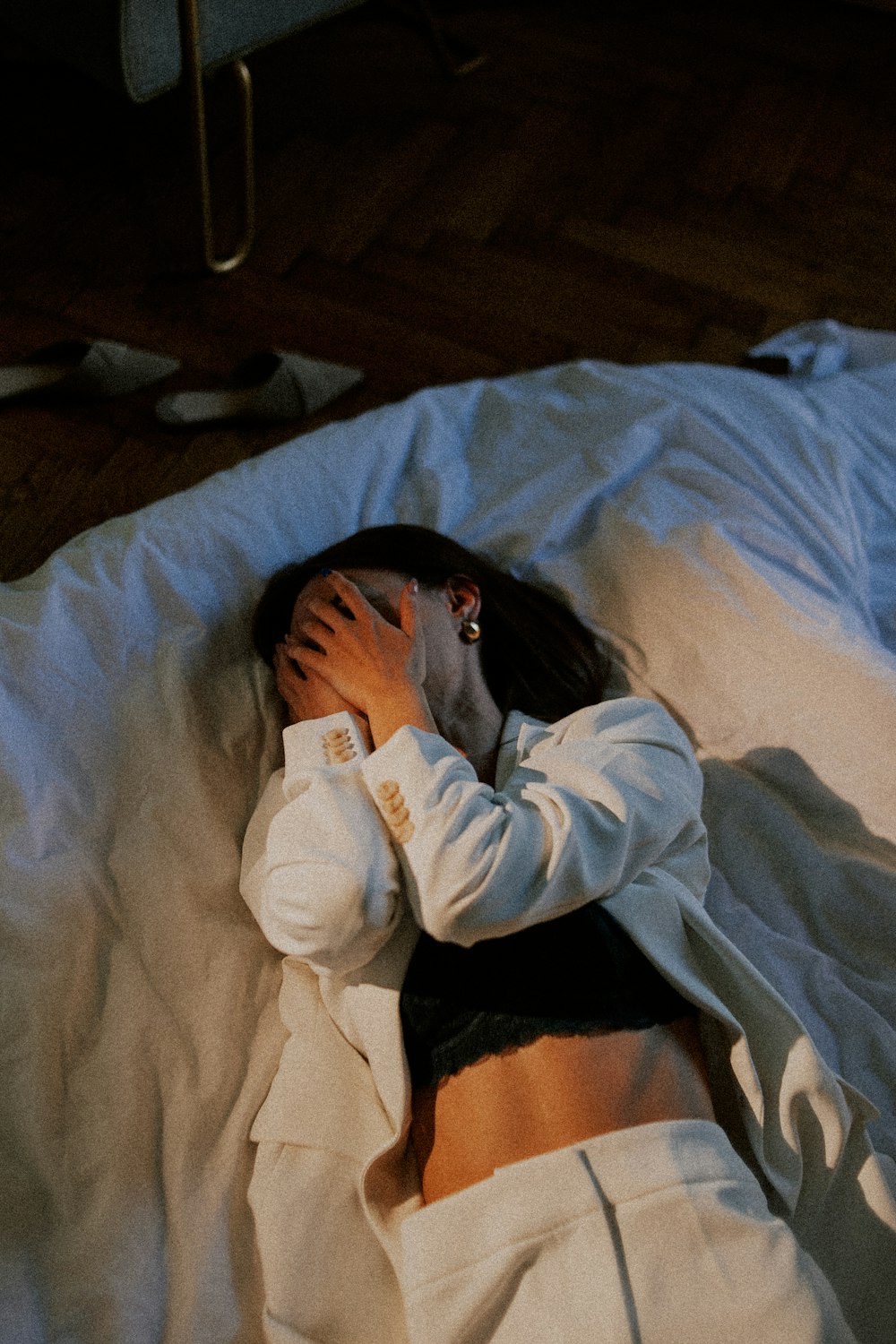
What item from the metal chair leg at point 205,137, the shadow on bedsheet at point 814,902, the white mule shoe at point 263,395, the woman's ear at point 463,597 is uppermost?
the metal chair leg at point 205,137

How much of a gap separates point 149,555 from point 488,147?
3.99 ft

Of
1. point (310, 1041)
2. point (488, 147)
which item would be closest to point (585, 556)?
point (310, 1041)

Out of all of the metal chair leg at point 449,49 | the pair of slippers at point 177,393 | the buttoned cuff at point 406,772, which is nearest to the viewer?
the buttoned cuff at point 406,772

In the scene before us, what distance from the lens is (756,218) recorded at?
186 cm

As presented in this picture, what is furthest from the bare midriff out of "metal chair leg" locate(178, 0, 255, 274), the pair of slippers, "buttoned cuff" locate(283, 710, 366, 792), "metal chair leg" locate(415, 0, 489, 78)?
"metal chair leg" locate(415, 0, 489, 78)

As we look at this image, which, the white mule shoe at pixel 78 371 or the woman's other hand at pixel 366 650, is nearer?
the woman's other hand at pixel 366 650

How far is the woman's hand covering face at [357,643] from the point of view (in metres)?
0.92

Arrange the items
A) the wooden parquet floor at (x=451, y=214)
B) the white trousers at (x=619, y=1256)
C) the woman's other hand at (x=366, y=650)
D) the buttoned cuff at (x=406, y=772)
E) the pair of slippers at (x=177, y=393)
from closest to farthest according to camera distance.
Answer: the white trousers at (x=619, y=1256) < the buttoned cuff at (x=406, y=772) < the woman's other hand at (x=366, y=650) < the pair of slippers at (x=177, y=393) < the wooden parquet floor at (x=451, y=214)

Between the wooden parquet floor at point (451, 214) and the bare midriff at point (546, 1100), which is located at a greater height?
the wooden parquet floor at point (451, 214)

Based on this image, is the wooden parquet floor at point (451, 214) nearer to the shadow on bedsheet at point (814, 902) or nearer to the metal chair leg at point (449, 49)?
the metal chair leg at point (449, 49)

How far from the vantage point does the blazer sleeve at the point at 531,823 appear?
2.54 feet

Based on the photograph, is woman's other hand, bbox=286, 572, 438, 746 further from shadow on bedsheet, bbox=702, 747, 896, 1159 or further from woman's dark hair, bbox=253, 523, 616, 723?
shadow on bedsheet, bbox=702, 747, 896, 1159

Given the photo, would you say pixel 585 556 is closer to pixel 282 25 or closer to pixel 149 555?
pixel 149 555

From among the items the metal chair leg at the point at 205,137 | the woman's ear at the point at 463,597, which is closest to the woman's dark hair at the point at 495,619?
the woman's ear at the point at 463,597
